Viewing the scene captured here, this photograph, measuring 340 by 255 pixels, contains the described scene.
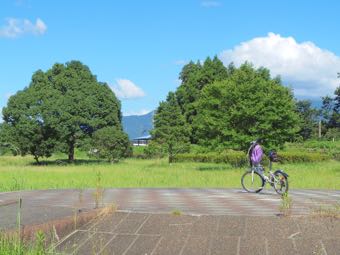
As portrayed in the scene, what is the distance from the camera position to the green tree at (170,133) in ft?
161

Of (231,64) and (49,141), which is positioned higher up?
(231,64)

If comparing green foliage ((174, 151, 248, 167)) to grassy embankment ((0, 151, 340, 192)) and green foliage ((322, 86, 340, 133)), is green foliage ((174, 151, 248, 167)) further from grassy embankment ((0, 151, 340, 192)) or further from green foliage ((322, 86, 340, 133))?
green foliage ((322, 86, 340, 133))

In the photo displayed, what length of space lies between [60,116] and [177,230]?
1591 inches

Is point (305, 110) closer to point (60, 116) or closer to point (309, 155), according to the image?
point (309, 155)

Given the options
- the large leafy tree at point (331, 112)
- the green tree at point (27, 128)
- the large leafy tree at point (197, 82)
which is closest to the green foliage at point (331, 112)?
the large leafy tree at point (331, 112)

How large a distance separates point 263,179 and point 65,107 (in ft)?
115

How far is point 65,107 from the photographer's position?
153ft

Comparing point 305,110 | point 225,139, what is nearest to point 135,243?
point 225,139

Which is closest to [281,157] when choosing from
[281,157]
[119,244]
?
[281,157]

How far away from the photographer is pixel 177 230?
272 inches

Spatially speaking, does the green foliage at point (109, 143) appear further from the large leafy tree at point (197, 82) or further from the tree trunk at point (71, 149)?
the large leafy tree at point (197, 82)

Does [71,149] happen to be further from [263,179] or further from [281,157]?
[263,179]

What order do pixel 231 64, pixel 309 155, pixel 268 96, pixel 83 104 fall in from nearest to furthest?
pixel 268 96, pixel 309 155, pixel 83 104, pixel 231 64

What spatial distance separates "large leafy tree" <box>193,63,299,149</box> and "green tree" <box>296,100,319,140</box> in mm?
42898
